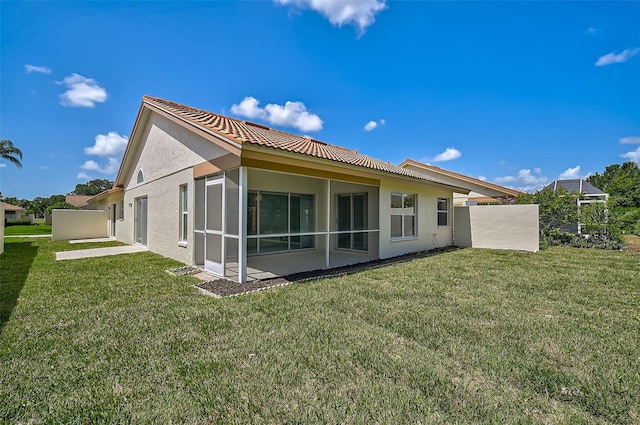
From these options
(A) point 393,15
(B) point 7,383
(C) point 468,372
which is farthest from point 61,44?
(C) point 468,372

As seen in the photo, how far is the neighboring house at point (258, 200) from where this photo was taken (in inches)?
303

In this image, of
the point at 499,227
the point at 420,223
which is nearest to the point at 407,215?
the point at 420,223

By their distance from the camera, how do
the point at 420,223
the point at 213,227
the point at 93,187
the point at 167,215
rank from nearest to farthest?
1. the point at 213,227
2. the point at 167,215
3. the point at 420,223
4. the point at 93,187

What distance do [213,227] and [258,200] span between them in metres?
3.29

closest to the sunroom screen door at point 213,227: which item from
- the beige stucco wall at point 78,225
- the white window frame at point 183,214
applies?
the white window frame at point 183,214

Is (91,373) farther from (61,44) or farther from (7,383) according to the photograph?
(61,44)

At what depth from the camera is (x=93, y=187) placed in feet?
265

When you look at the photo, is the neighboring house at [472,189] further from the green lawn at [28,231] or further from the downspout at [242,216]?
the green lawn at [28,231]

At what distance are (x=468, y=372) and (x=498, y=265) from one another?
25.3 ft

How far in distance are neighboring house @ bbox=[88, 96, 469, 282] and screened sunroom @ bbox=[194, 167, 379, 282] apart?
0.13 feet

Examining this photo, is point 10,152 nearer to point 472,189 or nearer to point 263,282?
point 263,282

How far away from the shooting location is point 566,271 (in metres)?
8.52

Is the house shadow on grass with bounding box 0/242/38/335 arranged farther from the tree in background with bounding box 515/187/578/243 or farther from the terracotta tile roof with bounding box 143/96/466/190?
the tree in background with bounding box 515/187/578/243

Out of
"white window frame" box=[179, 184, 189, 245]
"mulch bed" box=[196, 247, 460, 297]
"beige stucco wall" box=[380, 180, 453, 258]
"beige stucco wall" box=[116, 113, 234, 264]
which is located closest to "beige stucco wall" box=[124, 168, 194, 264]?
"beige stucco wall" box=[116, 113, 234, 264]
